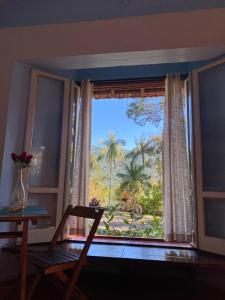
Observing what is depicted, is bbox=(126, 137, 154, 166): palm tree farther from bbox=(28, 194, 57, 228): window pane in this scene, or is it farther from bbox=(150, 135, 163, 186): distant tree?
bbox=(28, 194, 57, 228): window pane

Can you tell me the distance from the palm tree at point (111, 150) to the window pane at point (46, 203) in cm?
93

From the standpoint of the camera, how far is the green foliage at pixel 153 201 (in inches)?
127

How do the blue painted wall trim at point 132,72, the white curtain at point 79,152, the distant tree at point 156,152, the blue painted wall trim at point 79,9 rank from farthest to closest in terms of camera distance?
the distant tree at point 156,152, the blue painted wall trim at point 132,72, the white curtain at point 79,152, the blue painted wall trim at point 79,9

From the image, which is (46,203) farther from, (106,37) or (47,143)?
(106,37)

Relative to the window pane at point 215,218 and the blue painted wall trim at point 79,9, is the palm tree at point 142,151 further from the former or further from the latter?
the blue painted wall trim at point 79,9

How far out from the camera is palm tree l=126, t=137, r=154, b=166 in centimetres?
335

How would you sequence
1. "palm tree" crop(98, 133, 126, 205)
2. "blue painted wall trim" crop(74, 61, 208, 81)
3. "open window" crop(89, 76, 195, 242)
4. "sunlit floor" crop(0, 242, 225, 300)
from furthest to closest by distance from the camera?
"palm tree" crop(98, 133, 126, 205) < "open window" crop(89, 76, 195, 242) < "blue painted wall trim" crop(74, 61, 208, 81) < "sunlit floor" crop(0, 242, 225, 300)

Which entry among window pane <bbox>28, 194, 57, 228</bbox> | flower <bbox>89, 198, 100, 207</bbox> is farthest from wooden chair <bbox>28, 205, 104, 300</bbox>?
flower <bbox>89, 198, 100, 207</bbox>

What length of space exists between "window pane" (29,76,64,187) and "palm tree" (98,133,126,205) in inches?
31.2

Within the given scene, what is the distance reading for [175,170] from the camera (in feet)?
8.92

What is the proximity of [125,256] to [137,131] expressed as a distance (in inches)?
65.7

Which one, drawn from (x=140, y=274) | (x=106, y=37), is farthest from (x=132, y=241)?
(x=106, y=37)

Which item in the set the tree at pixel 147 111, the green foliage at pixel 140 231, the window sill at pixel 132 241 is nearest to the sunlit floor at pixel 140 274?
the window sill at pixel 132 241

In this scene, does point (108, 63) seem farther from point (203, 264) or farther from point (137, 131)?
point (203, 264)
